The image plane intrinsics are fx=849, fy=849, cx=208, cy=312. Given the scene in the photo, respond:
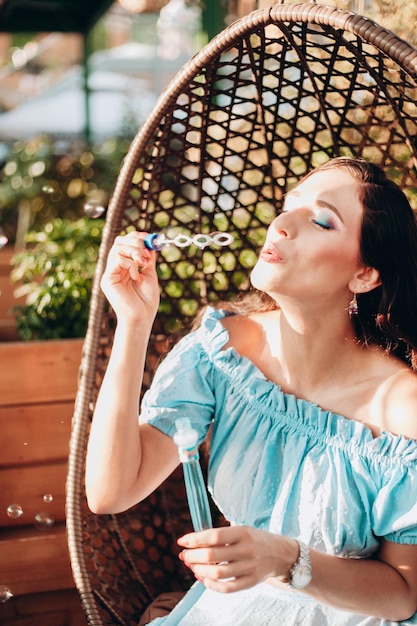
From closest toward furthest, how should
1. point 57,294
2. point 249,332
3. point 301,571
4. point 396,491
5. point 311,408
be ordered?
point 301,571 < point 396,491 < point 311,408 < point 249,332 < point 57,294

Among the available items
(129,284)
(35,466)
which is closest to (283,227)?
(129,284)

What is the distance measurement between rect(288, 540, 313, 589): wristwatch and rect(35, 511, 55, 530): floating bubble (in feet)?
2.48

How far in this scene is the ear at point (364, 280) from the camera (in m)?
1.45

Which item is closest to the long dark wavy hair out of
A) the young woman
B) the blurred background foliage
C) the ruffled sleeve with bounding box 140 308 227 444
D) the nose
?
the young woman

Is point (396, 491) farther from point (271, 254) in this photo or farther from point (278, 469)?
point (271, 254)

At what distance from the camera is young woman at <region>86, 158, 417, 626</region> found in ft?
4.48

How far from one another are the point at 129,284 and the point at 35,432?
0.78 m

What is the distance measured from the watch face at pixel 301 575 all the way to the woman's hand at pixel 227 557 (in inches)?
3.6

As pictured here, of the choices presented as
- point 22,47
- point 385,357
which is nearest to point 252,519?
point 385,357

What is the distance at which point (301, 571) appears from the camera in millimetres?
1212

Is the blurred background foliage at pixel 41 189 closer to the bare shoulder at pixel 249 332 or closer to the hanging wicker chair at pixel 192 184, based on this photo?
the hanging wicker chair at pixel 192 184

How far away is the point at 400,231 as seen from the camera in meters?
1.44

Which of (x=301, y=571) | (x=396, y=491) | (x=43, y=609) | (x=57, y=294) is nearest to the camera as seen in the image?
(x=301, y=571)

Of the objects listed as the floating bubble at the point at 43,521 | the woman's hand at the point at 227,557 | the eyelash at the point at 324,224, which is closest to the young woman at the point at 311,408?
the eyelash at the point at 324,224
